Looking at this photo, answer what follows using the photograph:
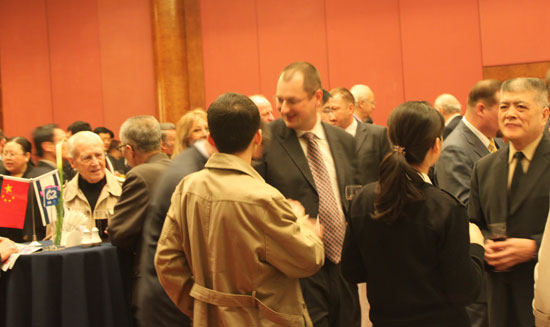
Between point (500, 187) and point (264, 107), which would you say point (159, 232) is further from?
point (500, 187)

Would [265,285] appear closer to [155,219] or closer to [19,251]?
[155,219]

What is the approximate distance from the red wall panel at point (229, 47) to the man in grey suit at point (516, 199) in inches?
250

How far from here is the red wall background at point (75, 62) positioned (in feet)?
30.6

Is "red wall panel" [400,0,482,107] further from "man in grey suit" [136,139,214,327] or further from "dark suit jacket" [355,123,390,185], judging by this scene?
"man in grey suit" [136,139,214,327]

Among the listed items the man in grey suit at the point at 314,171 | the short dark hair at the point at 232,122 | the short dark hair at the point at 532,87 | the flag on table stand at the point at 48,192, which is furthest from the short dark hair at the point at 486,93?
the flag on table stand at the point at 48,192

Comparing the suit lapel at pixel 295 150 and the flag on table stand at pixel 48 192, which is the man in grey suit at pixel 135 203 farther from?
the suit lapel at pixel 295 150

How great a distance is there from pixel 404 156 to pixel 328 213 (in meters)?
0.81

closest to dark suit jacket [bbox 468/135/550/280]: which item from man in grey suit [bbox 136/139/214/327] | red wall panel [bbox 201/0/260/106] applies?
A: man in grey suit [bbox 136/139/214/327]

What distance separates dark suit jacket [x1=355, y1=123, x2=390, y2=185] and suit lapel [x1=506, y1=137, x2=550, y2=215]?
1059mm

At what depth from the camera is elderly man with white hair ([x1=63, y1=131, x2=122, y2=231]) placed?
3992mm

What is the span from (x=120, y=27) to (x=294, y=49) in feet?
9.85

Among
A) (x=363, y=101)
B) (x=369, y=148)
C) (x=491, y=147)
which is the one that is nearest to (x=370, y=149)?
(x=369, y=148)

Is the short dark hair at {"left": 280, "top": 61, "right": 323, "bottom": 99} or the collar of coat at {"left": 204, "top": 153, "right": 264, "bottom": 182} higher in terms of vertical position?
the short dark hair at {"left": 280, "top": 61, "right": 323, "bottom": 99}

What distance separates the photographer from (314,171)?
9.53 ft
